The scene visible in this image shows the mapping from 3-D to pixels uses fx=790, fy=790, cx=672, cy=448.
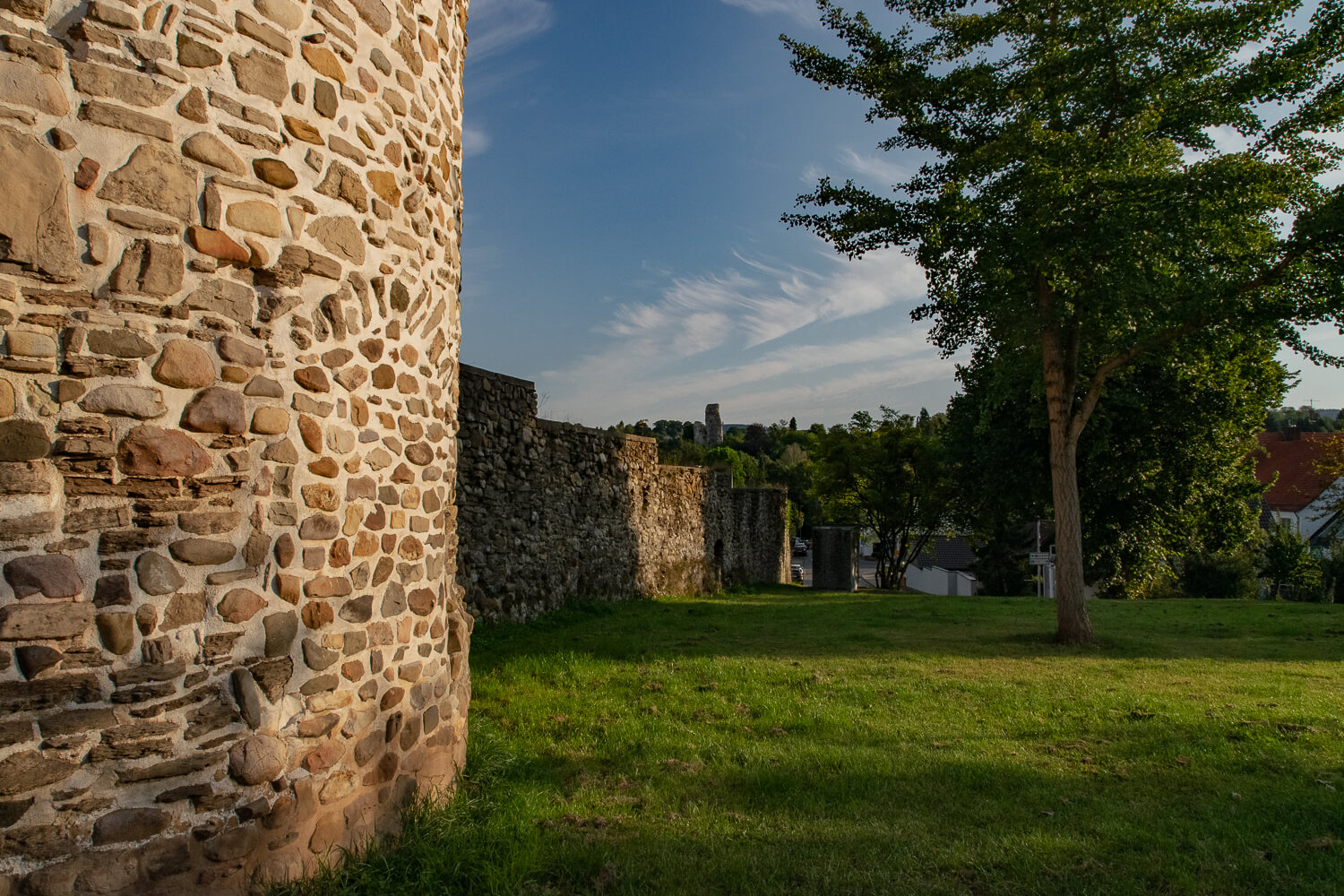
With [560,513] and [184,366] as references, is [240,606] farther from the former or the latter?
[560,513]

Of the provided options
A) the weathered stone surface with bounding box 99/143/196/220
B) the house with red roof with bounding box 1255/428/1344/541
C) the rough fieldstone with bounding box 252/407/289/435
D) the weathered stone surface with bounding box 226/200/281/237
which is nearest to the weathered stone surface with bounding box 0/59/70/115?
the weathered stone surface with bounding box 99/143/196/220

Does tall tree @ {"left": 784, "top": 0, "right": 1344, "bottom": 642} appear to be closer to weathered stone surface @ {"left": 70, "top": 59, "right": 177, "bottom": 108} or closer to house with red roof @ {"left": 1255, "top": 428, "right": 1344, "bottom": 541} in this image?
weathered stone surface @ {"left": 70, "top": 59, "right": 177, "bottom": 108}

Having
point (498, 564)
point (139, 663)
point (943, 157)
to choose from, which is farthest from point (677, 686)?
point (943, 157)

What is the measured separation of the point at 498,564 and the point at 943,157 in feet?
31.0

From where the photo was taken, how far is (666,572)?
60.2ft

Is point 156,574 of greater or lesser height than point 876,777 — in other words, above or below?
above

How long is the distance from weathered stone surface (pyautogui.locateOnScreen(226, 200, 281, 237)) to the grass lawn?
2.73 m

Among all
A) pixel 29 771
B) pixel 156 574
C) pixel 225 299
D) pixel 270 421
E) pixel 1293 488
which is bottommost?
pixel 29 771

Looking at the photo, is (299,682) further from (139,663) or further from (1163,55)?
(1163,55)

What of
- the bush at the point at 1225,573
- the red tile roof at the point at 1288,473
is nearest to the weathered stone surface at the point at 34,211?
the bush at the point at 1225,573

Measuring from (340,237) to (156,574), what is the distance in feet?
5.37

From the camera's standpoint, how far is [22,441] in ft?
8.60

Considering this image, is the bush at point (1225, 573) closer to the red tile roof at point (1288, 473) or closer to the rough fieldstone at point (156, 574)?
the red tile roof at point (1288, 473)

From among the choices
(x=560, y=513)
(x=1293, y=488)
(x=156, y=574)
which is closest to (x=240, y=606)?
(x=156, y=574)
